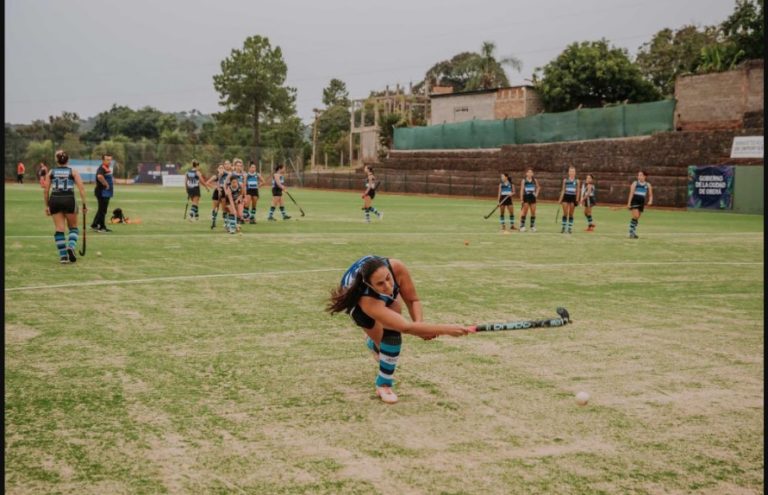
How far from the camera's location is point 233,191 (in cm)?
2214

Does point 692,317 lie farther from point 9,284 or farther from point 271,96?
point 271,96

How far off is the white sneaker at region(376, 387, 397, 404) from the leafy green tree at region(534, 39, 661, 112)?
5747 cm

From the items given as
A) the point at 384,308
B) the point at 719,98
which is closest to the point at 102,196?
the point at 384,308

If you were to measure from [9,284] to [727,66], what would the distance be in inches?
1998

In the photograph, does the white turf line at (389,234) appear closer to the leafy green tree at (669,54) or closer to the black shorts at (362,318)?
the black shorts at (362,318)

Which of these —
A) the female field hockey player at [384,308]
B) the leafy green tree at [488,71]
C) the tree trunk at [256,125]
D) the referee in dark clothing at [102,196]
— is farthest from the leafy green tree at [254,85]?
the female field hockey player at [384,308]

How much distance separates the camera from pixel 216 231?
73.1 feet

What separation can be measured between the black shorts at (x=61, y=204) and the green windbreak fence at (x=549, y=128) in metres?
37.0

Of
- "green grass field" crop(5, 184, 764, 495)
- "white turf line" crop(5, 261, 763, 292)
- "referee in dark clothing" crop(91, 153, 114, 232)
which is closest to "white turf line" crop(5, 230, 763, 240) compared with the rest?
"referee in dark clothing" crop(91, 153, 114, 232)

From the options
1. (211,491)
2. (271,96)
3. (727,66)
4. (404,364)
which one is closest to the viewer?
(211,491)

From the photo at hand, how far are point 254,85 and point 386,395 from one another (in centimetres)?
8954

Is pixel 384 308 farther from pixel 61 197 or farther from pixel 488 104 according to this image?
pixel 488 104

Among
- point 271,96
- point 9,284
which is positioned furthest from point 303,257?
point 271,96

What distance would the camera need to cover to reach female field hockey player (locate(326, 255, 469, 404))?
6.17 m
